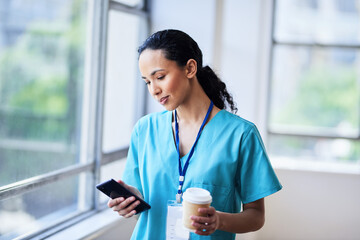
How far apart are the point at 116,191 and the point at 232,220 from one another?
1.23ft

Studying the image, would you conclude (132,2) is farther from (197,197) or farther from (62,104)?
(197,197)

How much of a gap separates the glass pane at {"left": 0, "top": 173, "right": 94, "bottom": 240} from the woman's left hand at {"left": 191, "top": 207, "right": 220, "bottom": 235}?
1107 millimetres

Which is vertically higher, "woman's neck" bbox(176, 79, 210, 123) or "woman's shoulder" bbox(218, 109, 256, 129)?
"woman's neck" bbox(176, 79, 210, 123)

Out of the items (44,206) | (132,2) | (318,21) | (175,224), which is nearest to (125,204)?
(175,224)

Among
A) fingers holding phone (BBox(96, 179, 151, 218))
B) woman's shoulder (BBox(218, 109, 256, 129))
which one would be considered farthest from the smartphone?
woman's shoulder (BBox(218, 109, 256, 129))

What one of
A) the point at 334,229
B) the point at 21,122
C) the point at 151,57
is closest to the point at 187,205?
the point at 151,57

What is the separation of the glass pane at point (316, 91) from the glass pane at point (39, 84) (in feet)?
5.30

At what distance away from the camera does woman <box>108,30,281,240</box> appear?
120 cm

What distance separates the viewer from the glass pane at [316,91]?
3.08 metres

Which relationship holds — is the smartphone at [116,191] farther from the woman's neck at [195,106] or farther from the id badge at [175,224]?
the woman's neck at [195,106]

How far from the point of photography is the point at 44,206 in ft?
6.77

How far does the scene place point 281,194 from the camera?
2889mm

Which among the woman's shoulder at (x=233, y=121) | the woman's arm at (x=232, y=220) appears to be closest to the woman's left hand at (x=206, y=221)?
the woman's arm at (x=232, y=220)

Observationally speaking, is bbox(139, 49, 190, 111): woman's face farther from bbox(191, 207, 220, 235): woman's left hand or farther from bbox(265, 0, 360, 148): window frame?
bbox(265, 0, 360, 148): window frame
